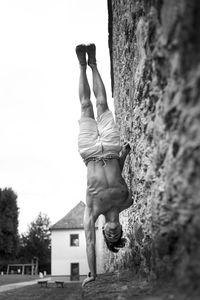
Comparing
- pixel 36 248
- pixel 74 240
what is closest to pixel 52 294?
pixel 74 240

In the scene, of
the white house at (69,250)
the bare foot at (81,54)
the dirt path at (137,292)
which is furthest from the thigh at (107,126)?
the white house at (69,250)

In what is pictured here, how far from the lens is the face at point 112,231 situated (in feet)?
16.5

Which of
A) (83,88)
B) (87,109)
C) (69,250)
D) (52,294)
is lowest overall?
(52,294)

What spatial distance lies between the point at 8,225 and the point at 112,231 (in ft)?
143

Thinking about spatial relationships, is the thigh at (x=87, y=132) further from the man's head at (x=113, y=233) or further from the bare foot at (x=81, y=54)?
the man's head at (x=113, y=233)

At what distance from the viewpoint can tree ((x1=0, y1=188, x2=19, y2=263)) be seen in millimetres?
45688

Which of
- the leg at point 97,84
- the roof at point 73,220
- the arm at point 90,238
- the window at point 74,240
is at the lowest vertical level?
the arm at point 90,238

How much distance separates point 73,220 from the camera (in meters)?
36.3

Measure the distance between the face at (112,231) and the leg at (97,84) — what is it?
161 cm

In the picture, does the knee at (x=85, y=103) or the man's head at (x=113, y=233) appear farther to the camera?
the knee at (x=85, y=103)

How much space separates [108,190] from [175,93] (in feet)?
8.14

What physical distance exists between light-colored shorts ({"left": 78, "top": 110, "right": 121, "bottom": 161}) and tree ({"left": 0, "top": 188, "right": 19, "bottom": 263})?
42.3m

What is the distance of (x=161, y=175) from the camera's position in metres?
3.44

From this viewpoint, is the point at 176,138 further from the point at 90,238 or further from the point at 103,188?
the point at 90,238
